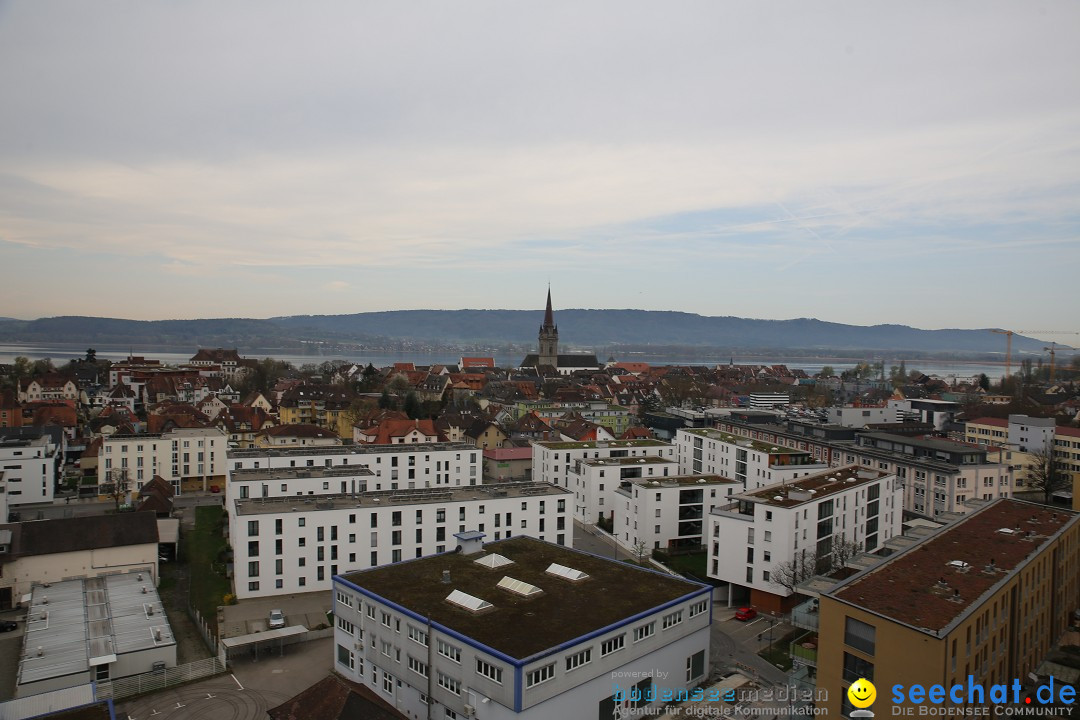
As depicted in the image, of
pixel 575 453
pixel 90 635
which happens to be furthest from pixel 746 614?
pixel 90 635

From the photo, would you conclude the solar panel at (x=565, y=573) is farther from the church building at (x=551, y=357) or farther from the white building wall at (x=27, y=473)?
the church building at (x=551, y=357)

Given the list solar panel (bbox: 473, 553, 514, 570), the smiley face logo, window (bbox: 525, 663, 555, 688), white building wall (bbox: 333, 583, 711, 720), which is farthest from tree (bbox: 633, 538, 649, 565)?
the smiley face logo

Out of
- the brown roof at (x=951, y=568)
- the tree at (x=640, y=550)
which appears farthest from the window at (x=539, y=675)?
the tree at (x=640, y=550)

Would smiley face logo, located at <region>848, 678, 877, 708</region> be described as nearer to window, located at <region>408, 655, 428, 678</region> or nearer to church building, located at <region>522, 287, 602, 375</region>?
window, located at <region>408, 655, 428, 678</region>

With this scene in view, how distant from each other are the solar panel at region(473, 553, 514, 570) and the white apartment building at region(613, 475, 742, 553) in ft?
33.0

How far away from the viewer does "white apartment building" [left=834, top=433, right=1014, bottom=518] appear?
102ft

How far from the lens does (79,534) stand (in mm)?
23375

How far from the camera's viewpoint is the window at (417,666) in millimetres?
15547

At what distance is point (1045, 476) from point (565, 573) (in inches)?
1205

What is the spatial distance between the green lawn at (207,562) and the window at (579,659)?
39.8 ft

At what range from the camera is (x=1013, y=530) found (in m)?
18.5

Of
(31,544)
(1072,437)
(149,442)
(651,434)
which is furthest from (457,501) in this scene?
(1072,437)

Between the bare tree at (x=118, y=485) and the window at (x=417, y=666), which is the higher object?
the window at (x=417, y=666)

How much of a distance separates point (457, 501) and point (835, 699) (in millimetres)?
14262
